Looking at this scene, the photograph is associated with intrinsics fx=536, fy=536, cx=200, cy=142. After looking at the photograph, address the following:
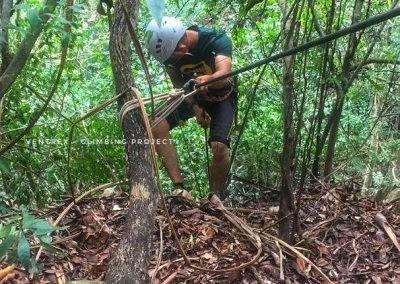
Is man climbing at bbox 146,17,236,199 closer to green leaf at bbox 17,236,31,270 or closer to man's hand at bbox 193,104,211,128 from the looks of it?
man's hand at bbox 193,104,211,128

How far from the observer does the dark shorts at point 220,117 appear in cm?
348

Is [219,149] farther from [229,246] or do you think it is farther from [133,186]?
[133,186]

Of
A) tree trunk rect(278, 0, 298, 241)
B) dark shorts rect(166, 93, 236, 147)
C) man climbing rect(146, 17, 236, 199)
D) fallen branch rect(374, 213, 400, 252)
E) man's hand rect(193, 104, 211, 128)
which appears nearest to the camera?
tree trunk rect(278, 0, 298, 241)

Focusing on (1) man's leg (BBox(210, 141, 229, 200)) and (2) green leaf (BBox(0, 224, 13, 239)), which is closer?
(2) green leaf (BBox(0, 224, 13, 239))

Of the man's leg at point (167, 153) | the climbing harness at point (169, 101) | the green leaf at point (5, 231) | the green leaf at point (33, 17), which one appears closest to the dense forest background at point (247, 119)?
the man's leg at point (167, 153)

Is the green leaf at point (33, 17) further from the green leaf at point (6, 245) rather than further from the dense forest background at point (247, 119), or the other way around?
the dense forest background at point (247, 119)

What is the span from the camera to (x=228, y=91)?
357 cm

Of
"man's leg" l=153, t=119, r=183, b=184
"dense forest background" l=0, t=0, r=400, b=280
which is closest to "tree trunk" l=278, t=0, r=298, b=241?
"dense forest background" l=0, t=0, r=400, b=280

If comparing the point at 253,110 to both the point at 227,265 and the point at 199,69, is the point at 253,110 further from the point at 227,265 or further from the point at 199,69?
the point at 227,265

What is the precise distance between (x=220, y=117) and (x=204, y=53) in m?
0.44

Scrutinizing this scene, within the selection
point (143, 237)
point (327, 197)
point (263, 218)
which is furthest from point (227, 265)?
point (327, 197)

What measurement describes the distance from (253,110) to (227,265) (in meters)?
2.13

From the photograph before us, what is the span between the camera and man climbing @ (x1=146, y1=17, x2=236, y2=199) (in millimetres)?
3375

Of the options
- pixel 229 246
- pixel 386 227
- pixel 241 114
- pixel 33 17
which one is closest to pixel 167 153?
pixel 241 114
